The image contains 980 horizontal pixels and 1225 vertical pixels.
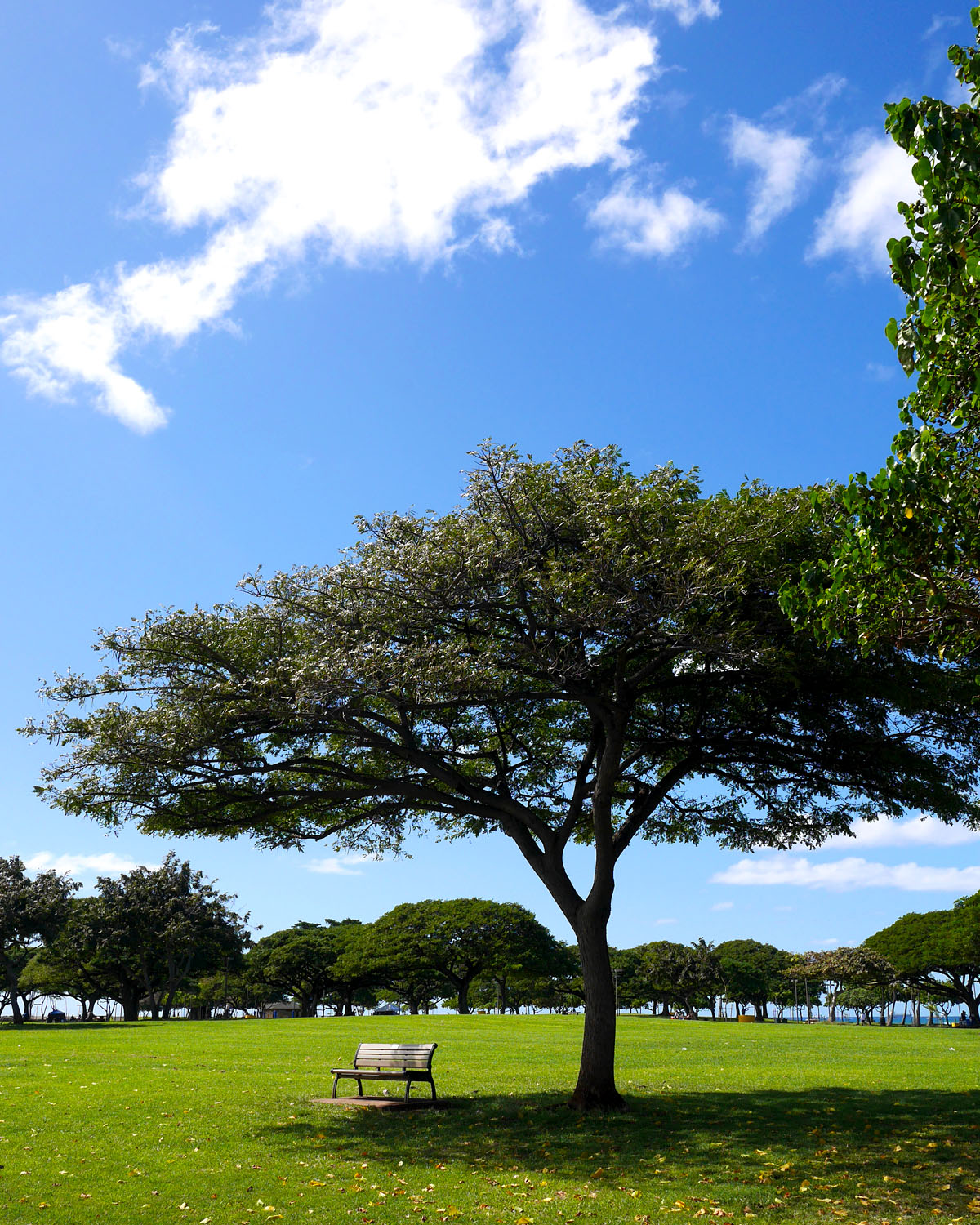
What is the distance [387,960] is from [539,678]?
184 feet

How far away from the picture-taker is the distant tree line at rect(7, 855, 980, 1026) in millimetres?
61375

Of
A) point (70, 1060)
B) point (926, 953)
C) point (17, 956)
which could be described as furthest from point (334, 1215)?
point (926, 953)

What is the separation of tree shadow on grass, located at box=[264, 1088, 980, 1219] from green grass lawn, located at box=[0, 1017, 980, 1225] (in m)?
0.05

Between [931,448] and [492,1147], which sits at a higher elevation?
[931,448]

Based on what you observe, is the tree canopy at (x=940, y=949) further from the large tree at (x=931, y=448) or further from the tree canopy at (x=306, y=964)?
the large tree at (x=931, y=448)

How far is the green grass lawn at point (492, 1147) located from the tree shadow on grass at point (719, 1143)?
0.05m

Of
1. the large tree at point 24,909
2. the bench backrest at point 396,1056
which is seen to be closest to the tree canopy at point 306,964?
the large tree at point 24,909

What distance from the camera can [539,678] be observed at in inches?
635

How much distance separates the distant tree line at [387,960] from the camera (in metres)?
61.4

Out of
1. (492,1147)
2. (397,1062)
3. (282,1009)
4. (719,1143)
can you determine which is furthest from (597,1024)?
(282,1009)

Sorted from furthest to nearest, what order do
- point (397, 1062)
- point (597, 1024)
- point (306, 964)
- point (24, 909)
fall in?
1. point (306, 964)
2. point (24, 909)
3. point (397, 1062)
4. point (597, 1024)

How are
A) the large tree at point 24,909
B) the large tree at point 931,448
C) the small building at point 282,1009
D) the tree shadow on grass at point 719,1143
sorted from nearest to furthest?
the large tree at point 931,448, the tree shadow on grass at point 719,1143, the large tree at point 24,909, the small building at point 282,1009

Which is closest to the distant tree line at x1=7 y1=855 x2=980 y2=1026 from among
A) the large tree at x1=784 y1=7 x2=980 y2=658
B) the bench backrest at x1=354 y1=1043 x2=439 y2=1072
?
the bench backrest at x1=354 y1=1043 x2=439 y2=1072

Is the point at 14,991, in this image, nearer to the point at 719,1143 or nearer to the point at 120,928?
the point at 120,928
